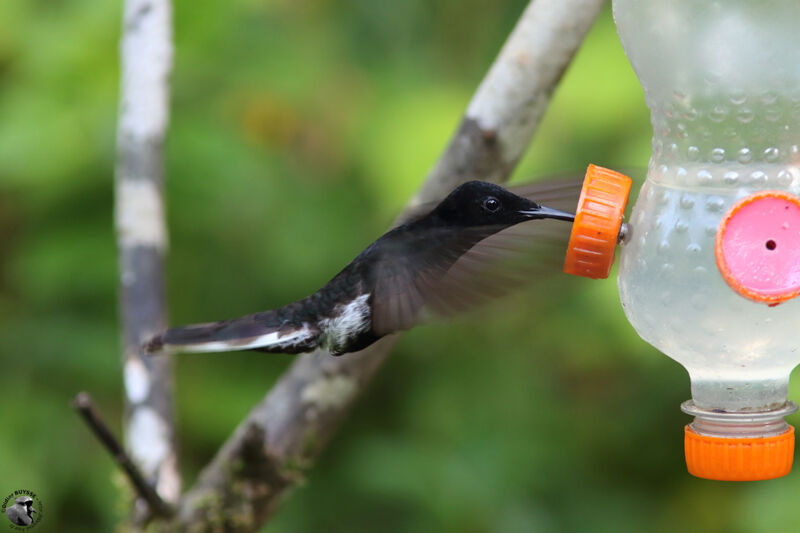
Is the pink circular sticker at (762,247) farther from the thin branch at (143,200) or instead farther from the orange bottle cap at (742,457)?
the thin branch at (143,200)

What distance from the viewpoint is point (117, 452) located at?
1.98 m

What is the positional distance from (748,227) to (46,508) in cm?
263

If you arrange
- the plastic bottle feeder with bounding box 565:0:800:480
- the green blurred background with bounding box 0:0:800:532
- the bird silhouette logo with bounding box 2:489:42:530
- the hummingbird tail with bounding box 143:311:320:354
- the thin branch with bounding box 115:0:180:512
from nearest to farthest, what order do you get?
1. the plastic bottle feeder with bounding box 565:0:800:480
2. the hummingbird tail with bounding box 143:311:320:354
3. the thin branch with bounding box 115:0:180:512
4. the bird silhouette logo with bounding box 2:489:42:530
5. the green blurred background with bounding box 0:0:800:532

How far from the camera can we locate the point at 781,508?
9.70 feet

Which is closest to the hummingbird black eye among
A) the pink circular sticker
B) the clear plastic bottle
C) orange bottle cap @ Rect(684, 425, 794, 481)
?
the clear plastic bottle

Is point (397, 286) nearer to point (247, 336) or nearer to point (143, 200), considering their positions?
point (247, 336)

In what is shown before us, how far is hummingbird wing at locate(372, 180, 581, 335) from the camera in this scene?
193 centimetres

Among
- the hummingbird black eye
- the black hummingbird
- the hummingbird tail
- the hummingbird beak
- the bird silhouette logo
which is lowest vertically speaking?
the bird silhouette logo

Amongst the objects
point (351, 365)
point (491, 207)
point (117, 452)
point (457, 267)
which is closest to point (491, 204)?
point (491, 207)

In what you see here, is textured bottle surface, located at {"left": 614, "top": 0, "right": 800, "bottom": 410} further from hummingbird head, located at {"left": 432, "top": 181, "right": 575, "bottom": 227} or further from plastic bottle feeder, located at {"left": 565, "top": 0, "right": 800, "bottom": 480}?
hummingbird head, located at {"left": 432, "top": 181, "right": 575, "bottom": 227}

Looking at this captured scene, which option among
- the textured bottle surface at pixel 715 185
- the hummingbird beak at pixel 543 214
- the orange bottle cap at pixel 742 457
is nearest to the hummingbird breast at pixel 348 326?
the hummingbird beak at pixel 543 214

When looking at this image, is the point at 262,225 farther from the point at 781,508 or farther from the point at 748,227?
the point at 748,227

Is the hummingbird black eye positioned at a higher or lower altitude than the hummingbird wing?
higher

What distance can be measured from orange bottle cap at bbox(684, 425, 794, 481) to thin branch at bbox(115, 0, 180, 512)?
1.24m
